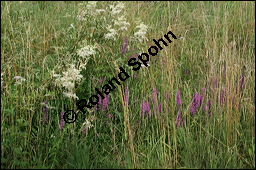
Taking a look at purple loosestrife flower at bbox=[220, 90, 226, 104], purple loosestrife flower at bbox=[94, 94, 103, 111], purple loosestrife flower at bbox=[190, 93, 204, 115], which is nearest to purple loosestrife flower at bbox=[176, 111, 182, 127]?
purple loosestrife flower at bbox=[190, 93, 204, 115]

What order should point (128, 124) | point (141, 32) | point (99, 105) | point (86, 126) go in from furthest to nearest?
point (141, 32)
point (99, 105)
point (86, 126)
point (128, 124)

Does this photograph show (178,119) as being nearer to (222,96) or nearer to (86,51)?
(222,96)

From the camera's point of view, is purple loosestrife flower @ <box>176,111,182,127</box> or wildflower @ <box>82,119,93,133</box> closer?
wildflower @ <box>82,119,93,133</box>

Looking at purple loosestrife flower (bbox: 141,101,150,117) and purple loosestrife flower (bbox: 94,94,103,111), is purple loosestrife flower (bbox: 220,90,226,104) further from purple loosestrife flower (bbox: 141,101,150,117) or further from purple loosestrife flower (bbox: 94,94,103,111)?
purple loosestrife flower (bbox: 94,94,103,111)

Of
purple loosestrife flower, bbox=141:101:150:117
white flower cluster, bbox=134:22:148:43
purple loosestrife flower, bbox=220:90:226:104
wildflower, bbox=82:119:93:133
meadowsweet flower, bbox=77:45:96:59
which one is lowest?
wildflower, bbox=82:119:93:133

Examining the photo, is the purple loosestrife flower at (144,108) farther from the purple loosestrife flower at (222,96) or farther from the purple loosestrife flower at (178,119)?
the purple loosestrife flower at (222,96)

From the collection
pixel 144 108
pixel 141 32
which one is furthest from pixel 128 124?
pixel 141 32

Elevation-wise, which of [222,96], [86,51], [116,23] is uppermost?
[116,23]

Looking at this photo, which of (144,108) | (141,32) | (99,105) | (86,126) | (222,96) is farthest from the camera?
(141,32)

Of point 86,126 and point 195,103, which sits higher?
point 195,103

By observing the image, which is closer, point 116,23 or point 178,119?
point 178,119

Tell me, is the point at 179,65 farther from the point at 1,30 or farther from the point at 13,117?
the point at 1,30

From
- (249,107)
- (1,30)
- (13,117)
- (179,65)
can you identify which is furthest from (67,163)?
(1,30)

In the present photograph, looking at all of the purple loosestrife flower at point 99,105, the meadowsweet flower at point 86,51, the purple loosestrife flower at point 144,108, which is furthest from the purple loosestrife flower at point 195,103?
the meadowsweet flower at point 86,51
